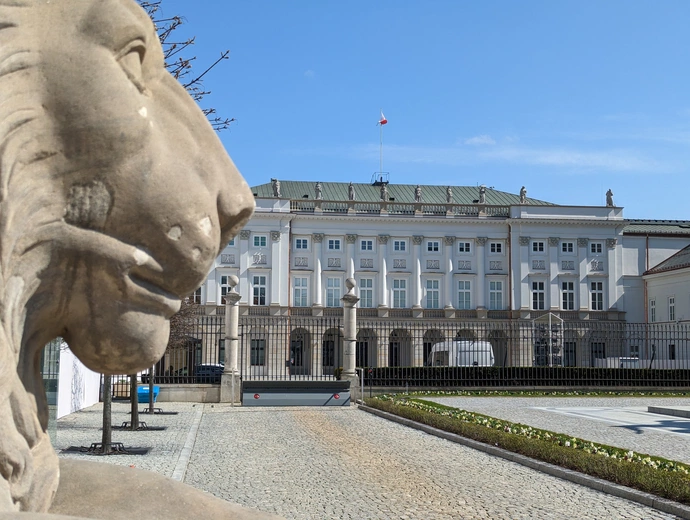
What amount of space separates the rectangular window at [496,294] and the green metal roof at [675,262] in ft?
32.8

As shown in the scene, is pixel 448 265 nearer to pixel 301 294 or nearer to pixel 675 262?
pixel 301 294

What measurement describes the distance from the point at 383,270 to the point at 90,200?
50.3 meters

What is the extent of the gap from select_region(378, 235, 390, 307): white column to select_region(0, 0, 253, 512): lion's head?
49.7 m

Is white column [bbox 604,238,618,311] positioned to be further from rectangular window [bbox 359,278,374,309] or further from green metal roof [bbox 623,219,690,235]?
rectangular window [bbox 359,278,374,309]

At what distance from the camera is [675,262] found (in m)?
49.6

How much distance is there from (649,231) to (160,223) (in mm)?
57950

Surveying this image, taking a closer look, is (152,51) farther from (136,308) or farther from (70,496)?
(70,496)

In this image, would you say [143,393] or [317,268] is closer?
[143,393]

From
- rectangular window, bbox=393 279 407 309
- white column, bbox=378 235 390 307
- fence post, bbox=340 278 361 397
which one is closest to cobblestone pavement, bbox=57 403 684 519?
fence post, bbox=340 278 361 397

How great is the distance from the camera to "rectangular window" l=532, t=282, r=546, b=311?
5153 cm

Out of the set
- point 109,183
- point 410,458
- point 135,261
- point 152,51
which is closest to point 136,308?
Result: point 135,261

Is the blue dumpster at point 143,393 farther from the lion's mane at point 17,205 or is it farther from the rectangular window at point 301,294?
the rectangular window at point 301,294

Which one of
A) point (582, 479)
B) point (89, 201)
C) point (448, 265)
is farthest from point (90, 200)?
point (448, 265)

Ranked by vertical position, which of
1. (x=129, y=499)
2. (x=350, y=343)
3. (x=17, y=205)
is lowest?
(x=350, y=343)
